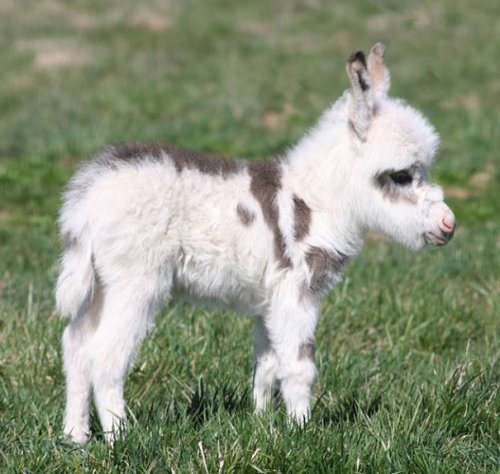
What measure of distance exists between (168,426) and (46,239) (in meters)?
5.69

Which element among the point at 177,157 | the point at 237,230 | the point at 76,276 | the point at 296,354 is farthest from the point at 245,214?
the point at 76,276

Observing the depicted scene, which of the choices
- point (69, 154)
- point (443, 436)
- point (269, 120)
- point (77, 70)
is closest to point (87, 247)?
point (443, 436)

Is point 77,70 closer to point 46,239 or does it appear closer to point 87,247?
point 46,239

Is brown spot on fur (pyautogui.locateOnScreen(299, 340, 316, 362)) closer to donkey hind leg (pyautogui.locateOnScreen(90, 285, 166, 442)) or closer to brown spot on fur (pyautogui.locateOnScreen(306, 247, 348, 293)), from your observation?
brown spot on fur (pyautogui.locateOnScreen(306, 247, 348, 293))

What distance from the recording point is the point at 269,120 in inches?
673

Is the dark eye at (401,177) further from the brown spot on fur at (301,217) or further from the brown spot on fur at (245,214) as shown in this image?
the brown spot on fur at (245,214)

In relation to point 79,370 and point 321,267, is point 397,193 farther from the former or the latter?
point 79,370

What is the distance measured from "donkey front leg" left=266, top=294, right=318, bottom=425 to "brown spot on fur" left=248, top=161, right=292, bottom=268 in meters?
0.26

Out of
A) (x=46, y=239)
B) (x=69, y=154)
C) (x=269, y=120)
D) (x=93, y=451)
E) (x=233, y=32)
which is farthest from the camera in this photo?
(x=233, y=32)

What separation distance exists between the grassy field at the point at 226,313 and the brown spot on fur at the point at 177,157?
→ 1246 millimetres

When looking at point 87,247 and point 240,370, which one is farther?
point 240,370

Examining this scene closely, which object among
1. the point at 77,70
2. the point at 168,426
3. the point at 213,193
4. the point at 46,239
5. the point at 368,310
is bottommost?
the point at 77,70

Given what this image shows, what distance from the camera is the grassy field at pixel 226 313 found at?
5281 millimetres

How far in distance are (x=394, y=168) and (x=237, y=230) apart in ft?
2.87
